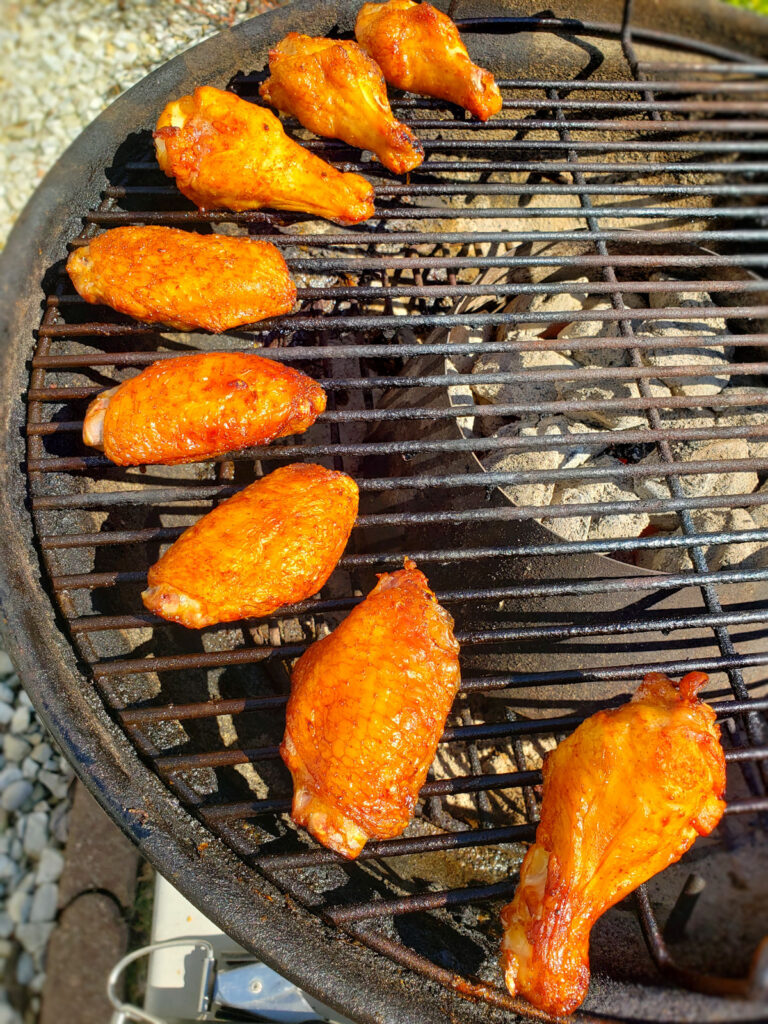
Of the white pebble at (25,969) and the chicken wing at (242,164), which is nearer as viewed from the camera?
the chicken wing at (242,164)

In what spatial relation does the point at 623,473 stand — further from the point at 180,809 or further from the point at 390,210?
the point at 180,809

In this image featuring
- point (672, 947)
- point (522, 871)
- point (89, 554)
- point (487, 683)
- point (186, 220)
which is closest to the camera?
point (522, 871)

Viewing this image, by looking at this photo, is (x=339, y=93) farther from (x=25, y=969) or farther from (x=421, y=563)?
(x=25, y=969)

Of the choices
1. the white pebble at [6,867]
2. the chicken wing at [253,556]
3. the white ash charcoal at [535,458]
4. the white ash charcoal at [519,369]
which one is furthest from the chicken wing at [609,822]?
the white pebble at [6,867]

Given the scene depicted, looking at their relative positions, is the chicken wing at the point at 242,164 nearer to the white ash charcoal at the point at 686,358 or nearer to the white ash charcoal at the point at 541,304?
the white ash charcoal at the point at 541,304

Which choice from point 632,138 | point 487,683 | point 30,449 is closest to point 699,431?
point 487,683

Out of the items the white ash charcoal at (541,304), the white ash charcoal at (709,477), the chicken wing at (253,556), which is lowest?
the chicken wing at (253,556)

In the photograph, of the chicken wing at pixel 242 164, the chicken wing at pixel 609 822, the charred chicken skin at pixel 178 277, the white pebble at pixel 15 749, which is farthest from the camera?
the white pebble at pixel 15 749

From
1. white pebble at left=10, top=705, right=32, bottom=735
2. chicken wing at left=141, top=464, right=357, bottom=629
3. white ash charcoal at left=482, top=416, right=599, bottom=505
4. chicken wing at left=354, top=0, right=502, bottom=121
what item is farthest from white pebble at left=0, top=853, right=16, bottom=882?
chicken wing at left=354, top=0, right=502, bottom=121
